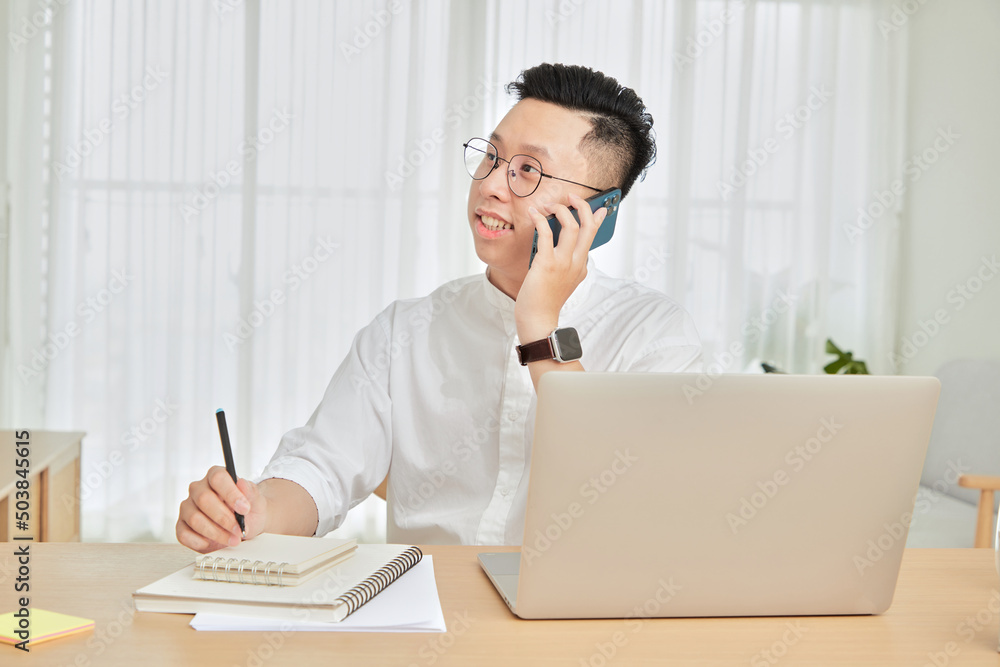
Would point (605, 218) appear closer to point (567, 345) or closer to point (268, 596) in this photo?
point (567, 345)

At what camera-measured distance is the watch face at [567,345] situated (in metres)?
1.24

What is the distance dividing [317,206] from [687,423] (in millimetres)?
3092

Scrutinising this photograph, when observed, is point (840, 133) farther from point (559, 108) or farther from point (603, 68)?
point (559, 108)

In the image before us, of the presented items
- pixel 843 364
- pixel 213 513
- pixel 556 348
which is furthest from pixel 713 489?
pixel 843 364

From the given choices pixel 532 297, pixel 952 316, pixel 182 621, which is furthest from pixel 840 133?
pixel 182 621

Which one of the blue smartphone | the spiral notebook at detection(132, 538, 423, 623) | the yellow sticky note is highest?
the blue smartphone

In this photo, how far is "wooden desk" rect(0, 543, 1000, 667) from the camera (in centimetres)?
76

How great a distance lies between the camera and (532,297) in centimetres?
129

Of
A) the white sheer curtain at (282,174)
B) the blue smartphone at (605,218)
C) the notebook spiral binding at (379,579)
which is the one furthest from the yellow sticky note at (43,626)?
the white sheer curtain at (282,174)

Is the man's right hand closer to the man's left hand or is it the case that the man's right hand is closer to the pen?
the pen

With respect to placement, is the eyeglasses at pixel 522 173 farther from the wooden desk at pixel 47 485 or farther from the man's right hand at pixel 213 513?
the wooden desk at pixel 47 485

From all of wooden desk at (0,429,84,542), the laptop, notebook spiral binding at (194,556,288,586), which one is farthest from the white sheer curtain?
the laptop

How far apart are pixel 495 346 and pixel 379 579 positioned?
680 millimetres

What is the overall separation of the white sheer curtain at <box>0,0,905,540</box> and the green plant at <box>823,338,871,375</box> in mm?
508
